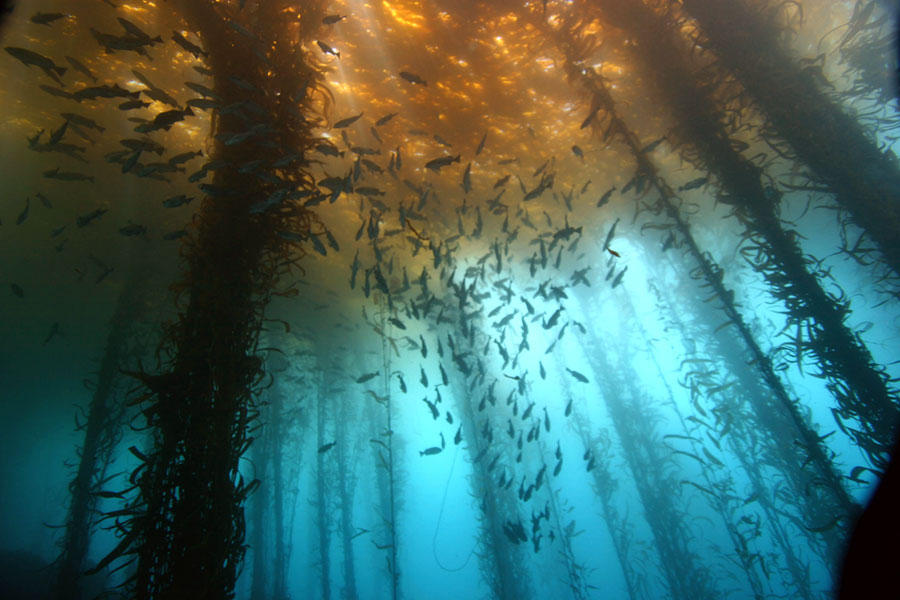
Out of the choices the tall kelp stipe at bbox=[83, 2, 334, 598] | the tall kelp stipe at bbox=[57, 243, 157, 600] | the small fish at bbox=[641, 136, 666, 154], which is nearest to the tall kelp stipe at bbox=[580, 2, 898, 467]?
the small fish at bbox=[641, 136, 666, 154]

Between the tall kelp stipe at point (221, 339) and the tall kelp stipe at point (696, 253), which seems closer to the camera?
the tall kelp stipe at point (221, 339)

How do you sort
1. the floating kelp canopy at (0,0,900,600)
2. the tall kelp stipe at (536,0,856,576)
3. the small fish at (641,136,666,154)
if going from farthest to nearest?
the small fish at (641,136,666,154) → the tall kelp stipe at (536,0,856,576) → the floating kelp canopy at (0,0,900,600)

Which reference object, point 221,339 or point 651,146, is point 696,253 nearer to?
point 651,146

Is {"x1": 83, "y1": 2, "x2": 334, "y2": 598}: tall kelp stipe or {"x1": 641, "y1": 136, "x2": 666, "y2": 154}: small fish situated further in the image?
{"x1": 641, "y1": 136, "x2": 666, "y2": 154}: small fish

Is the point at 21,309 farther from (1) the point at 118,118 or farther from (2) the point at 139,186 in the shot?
(1) the point at 118,118

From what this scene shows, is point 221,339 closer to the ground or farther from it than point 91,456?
closer to the ground

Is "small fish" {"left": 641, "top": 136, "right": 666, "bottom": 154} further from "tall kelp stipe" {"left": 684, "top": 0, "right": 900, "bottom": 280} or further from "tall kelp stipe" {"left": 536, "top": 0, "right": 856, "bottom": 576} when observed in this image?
"tall kelp stipe" {"left": 684, "top": 0, "right": 900, "bottom": 280}

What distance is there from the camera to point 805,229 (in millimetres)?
23094

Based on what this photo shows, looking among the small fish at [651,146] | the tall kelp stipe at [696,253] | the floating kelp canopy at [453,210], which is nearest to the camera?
the floating kelp canopy at [453,210]

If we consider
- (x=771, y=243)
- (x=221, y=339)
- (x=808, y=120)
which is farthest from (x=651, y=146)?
(x=221, y=339)

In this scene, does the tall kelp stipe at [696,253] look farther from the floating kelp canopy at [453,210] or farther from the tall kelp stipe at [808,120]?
the tall kelp stipe at [808,120]

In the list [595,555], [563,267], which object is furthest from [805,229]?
[595,555]

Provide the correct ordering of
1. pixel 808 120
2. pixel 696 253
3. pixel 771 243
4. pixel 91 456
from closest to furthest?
pixel 808 120 < pixel 771 243 < pixel 696 253 < pixel 91 456

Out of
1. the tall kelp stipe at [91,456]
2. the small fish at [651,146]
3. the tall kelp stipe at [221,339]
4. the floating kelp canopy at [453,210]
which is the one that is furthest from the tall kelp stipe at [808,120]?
the tall kelp stipe at [91,456]
